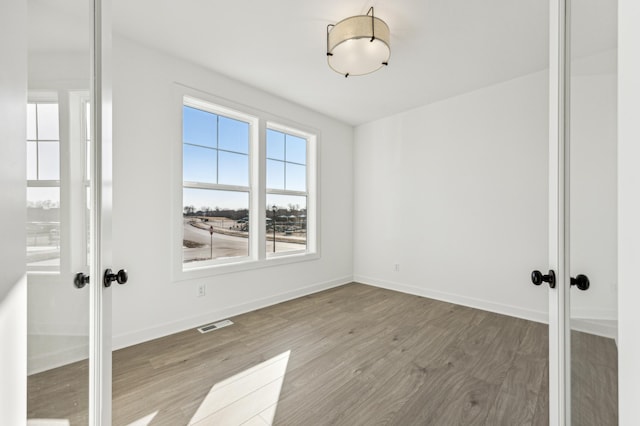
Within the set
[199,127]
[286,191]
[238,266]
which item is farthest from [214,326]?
[199,127]

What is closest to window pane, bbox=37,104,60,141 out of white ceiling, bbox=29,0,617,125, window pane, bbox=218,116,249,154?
white ceiling, bbox=29,0,617,125

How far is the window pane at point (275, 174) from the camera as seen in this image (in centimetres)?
363

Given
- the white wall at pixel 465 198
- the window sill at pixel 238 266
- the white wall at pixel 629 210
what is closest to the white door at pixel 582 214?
the white wall at pixel 629 210

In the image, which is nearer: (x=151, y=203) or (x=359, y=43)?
(x=359, y=43)

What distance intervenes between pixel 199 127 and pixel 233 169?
0.58m

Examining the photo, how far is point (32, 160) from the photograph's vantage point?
0.62 meters

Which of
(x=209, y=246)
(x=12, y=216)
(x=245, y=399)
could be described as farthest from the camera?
(x=209, y=246)

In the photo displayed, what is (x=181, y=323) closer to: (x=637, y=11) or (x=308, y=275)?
(x=308, y=275)

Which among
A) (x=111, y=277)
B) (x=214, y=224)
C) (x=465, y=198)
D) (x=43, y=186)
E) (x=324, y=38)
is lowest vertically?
(x=111, y=277)

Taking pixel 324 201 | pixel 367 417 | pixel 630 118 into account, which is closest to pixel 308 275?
pixel 324 201

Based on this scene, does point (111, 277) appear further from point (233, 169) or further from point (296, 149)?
point (296, 149)

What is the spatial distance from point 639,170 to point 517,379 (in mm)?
2192

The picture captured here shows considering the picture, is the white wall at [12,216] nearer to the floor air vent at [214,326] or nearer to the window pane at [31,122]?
the window pane at [31,122]

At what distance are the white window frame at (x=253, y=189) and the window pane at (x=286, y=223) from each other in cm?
9
